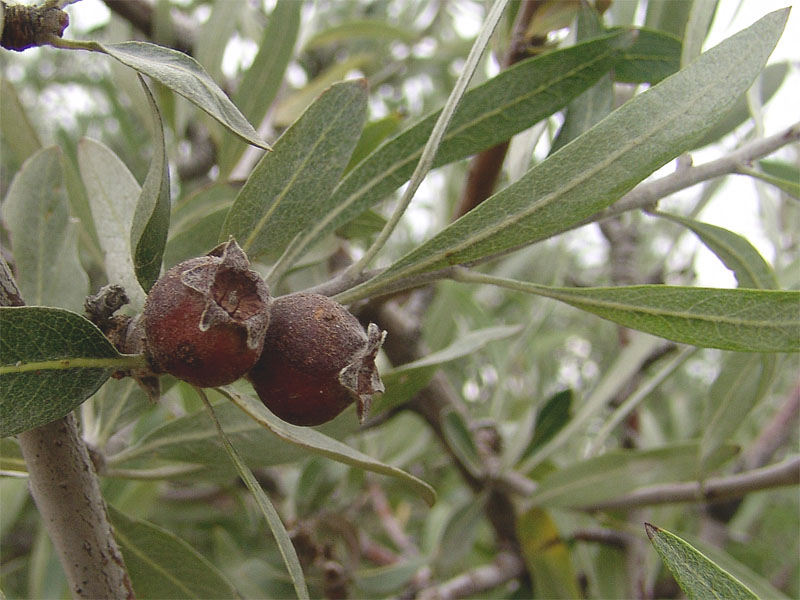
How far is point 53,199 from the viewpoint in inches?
36.6

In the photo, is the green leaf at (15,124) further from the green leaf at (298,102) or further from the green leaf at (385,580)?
the green leaf at (385,580)

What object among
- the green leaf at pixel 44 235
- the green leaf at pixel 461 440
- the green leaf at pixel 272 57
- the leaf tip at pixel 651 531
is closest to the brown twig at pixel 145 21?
the green leaf at pixel 272 57

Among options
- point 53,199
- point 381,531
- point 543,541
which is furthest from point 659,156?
point 381,531

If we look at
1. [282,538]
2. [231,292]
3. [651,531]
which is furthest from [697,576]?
[231,292]

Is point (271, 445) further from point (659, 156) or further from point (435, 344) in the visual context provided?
point (435, 344)

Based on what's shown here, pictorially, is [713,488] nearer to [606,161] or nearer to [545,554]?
[545,554]

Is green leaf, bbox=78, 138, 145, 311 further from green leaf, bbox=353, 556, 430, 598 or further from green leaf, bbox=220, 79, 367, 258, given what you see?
green leaf, bbox=353, 556, 430, 598

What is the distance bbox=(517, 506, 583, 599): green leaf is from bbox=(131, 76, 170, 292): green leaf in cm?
111

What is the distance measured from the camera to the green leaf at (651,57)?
991 mm

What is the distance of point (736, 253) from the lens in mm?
958

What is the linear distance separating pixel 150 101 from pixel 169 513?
1666 millimetres

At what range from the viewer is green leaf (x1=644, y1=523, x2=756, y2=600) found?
23.5 inches

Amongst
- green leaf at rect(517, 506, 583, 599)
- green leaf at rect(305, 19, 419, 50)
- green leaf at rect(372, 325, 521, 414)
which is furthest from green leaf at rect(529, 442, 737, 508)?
green leaf at rect(305, 19, 419, 50)

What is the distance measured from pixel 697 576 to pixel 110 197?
2.46 ft
